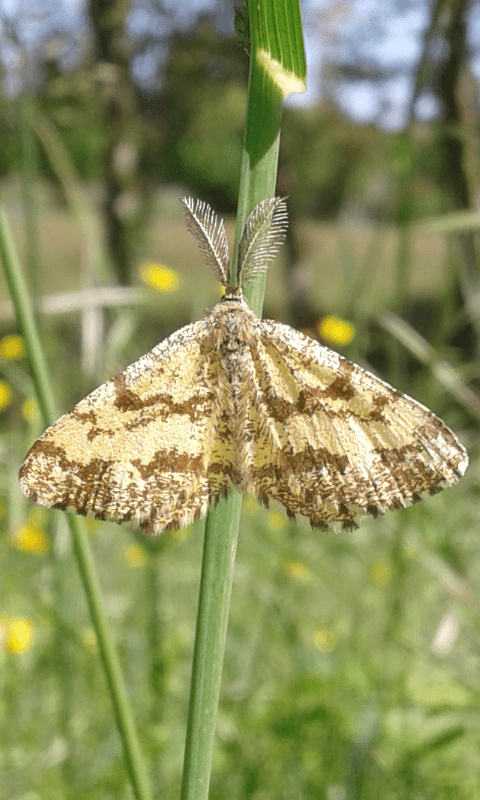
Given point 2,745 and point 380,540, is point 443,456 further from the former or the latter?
point 380,540

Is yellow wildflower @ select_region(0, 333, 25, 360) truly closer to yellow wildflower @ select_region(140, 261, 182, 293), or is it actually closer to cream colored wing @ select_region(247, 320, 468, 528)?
yellow wildflower @ select_region(140, 261, 182, 293)

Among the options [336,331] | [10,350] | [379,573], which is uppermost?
[10,350]

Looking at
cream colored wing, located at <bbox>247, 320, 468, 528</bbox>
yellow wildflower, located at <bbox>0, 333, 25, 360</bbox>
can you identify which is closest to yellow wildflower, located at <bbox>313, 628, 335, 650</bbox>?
yellow wildflower, located at <bbox>0, 333, 25, 360</bbox>

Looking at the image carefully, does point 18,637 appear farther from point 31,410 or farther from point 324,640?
point 324,640

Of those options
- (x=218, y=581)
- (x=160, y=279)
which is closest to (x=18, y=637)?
(x=160, y=279)

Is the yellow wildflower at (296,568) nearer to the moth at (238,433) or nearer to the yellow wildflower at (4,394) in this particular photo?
the yellow wildflower at (4,394)

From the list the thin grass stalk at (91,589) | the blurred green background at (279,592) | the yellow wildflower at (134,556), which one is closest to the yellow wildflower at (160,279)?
the blurred green background at (279,592)

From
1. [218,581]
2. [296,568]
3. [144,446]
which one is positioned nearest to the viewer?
[218,581]
